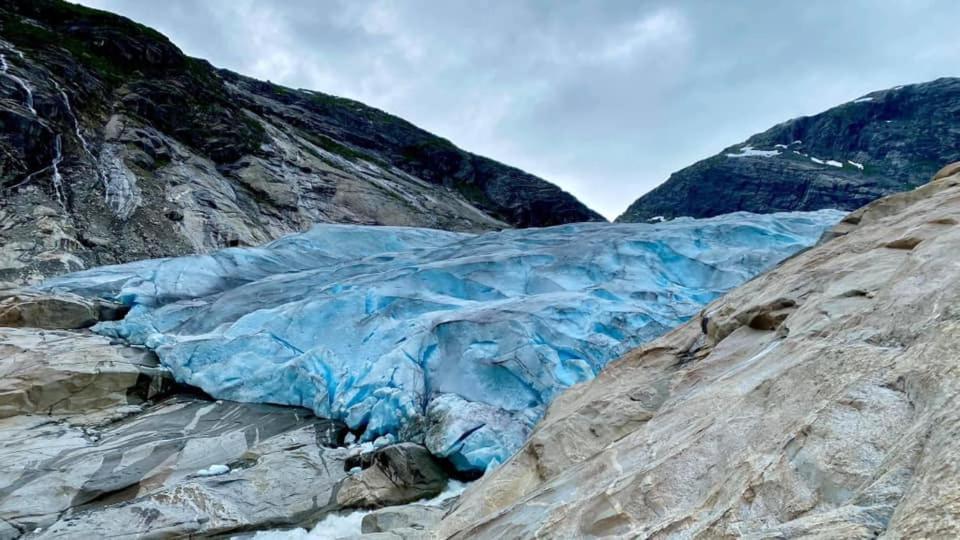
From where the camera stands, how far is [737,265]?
16.5 m

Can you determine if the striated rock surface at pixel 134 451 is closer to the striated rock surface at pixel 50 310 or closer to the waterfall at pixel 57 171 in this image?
the striated rock surface at pixel 50 310

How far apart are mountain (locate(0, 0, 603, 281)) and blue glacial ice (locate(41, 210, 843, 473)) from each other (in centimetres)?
599

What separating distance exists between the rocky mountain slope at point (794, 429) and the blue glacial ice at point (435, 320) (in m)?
3.89

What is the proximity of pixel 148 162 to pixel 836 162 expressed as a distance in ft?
312

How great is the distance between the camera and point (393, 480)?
8.38 meters

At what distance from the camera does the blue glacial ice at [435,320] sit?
10.3m

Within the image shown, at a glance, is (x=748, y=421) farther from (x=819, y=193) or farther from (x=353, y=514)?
(x=819, y=193)

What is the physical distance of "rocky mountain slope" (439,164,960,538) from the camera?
8.06ft

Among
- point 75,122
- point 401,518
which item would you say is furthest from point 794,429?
point 75,122

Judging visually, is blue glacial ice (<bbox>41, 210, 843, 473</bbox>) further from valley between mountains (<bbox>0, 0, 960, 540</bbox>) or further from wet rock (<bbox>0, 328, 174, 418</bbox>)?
wet rock (<bbox>0, 328, 174, 418</bbox>)

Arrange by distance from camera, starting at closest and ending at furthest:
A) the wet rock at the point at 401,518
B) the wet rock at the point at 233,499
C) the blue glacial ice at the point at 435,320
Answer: the wet rock at the point at 401,518
the wet rock at the point at 233,499
the blue glacial ice at the point at 435,320

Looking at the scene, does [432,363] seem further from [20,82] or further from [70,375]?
[20,82]

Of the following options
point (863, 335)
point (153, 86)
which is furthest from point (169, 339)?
point (153, 86)

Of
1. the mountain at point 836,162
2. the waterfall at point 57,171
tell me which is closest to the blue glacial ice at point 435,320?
the waterfall at point 57,171
